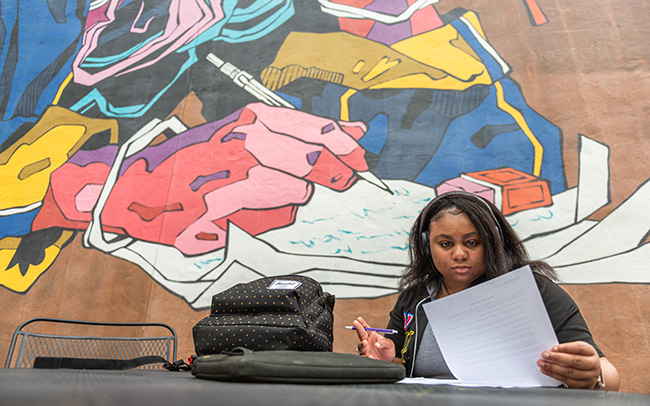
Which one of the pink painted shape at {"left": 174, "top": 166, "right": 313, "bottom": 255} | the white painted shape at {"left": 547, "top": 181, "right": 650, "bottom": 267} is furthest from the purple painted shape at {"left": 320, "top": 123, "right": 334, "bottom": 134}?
the white painted shape at {"left": 547, "top": 181, "right": 650, "bottom": 267}

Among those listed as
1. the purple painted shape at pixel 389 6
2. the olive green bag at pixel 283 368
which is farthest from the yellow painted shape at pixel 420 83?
the olive green bag at pixel 283 368

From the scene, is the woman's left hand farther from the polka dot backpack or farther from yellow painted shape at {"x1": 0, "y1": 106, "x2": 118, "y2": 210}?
yellow painted shape at {"x1": 0, "y1": 106, "x2": 118, "y2": 210}

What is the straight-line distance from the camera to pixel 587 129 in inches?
80.3

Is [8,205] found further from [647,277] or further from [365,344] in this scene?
[647,277]

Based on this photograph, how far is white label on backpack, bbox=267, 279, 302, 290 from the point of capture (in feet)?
3.46

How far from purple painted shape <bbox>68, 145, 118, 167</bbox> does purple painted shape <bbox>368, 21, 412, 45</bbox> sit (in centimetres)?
156

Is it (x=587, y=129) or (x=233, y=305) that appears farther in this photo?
(x=587, y=129)

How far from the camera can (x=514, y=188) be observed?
200 cm

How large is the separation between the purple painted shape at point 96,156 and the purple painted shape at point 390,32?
156 cm

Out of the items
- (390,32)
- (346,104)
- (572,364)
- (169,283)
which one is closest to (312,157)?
(346,104)

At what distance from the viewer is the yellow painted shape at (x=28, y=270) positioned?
225 cm

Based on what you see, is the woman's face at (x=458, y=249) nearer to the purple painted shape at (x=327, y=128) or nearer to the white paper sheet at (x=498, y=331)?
the white paper sheet at (x=498, y=331)

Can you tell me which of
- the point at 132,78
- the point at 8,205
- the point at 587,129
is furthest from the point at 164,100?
the point at 587,129

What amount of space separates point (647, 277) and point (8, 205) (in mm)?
3113
